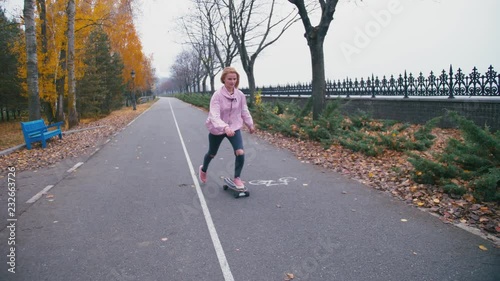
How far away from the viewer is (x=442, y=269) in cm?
327

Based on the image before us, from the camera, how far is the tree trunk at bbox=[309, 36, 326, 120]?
40.5ft

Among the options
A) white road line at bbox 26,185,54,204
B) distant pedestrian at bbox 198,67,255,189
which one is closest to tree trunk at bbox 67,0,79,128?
white road line at bbox 26,185,54,204

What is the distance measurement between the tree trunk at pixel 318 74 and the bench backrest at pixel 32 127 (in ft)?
31.6

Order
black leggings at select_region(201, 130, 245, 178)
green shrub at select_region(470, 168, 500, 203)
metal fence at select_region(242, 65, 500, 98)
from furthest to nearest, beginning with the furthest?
metal fence at select_region(242, 65, 500, 98)
black leggings at select_region(201, 130, 245, 178)
green shrub at select_region(470, 168, 500, 203)

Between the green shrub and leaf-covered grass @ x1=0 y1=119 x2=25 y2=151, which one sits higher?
leaf-covered grass @ x1=0 y1=119 x2=25 y2=151

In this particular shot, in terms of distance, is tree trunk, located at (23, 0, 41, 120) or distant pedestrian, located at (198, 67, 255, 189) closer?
distant pedestrian, located at (198, 67, 255, 189)

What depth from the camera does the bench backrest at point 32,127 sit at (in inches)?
454

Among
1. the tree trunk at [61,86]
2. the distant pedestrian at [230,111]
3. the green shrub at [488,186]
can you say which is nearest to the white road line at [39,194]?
the distant pedestrian at [230,111]

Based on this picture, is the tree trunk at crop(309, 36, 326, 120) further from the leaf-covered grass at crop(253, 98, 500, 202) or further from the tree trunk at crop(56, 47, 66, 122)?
the tree trunk at crop(56, 47, 66, 122)

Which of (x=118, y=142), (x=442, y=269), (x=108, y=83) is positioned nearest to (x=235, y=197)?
(x=442, y=269)

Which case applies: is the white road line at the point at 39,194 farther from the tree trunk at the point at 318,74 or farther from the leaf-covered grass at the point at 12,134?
the tree trunk at the point at 318,74

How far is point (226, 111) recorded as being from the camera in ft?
18.1

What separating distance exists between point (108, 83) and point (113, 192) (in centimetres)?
3278

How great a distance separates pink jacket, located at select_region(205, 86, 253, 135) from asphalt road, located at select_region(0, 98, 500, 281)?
1.19m
